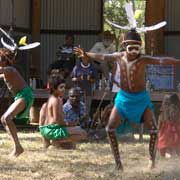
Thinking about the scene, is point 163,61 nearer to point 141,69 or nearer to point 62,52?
point 141,69

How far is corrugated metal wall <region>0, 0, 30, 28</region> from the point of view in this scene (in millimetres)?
13211

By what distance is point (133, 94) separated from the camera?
7.15 meters

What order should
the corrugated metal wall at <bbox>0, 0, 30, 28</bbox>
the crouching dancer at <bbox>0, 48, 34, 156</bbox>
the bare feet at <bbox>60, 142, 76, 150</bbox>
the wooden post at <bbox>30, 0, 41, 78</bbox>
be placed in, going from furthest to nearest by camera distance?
the wooden post at <bbox>30, 0, 41, 78</bbox> → the corrugated metal wall at <bbox>0, 0, 30, 28</bbox> → the bare feet at <bbox>60, 142, 76, 150</bbox> → the crouching dancer at <bbox>0, 48, 34, 156</bbox>

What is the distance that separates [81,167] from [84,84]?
4017 millimetres

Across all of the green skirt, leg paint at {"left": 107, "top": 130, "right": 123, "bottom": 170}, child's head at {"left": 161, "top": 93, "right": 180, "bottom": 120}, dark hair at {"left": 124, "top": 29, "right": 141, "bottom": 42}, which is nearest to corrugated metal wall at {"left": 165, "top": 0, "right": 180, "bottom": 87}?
child's head at {"left": 161, "top": 93, "right": 180, "bottom": 120}

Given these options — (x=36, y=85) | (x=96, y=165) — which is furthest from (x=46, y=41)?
(x=96, y=165)

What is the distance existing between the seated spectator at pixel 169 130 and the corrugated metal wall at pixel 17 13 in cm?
564

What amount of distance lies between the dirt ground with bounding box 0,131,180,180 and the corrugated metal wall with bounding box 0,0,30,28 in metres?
4.17

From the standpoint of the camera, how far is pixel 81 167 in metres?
7.30

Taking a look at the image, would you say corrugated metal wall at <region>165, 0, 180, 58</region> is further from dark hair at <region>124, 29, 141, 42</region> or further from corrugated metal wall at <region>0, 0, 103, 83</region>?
dark hair at <region>124, 29, 141, 42</region>

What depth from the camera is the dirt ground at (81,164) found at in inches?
261

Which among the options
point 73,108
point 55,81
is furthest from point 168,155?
point 73,108

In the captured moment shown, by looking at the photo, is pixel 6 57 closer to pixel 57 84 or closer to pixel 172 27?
pixel 57 84

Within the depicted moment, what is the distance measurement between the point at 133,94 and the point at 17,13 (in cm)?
776
